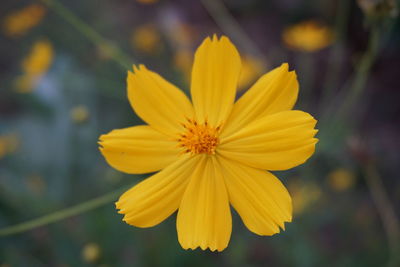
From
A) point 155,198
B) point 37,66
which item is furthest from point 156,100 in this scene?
point 37,66

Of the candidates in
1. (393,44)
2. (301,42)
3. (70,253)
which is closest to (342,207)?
(301,42)

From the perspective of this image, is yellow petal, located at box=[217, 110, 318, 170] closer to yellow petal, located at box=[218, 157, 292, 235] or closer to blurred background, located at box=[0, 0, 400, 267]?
yellow petal, located at box=[218, 157, 292, 235]

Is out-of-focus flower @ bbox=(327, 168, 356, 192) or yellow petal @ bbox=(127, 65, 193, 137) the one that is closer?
yellow petal @ bbox=(127, 65, 193, 137)

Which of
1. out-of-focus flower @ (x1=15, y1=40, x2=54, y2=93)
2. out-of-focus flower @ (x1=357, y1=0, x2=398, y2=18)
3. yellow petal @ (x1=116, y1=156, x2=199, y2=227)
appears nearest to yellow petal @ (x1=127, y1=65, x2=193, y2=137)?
yellow petal @ (x1=116, y1=156, x2=199, y2=227)

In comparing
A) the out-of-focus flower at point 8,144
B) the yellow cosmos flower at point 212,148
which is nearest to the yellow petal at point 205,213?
the yellow cosmos flower at point 212,148

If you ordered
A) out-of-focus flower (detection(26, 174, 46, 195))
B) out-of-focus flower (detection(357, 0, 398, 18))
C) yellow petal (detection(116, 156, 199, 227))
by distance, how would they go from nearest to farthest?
1. yellow petal (detection(116, 156, 199, 227))
2. out-of-focus flower (detection(357, 0, 398, 18))
3. out-of-focus flower (detection(26, 174, 46, 195))

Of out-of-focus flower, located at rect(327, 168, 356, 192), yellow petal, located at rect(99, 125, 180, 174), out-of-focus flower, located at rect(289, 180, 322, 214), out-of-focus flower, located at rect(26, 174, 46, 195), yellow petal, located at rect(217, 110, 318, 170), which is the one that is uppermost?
out-of-focus flower, located at rect(26, 174, 46, 195)

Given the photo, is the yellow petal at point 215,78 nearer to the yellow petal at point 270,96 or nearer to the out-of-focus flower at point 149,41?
the yellow petal at point 270,96
